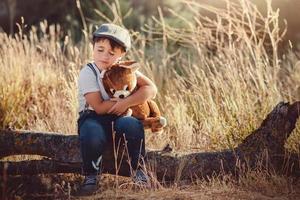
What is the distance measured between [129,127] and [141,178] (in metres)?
0.35

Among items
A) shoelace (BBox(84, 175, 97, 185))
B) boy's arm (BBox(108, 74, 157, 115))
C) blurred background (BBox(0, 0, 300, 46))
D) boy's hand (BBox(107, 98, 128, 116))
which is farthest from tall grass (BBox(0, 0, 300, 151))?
blurred background (BBox(0, 0, 300, 46))

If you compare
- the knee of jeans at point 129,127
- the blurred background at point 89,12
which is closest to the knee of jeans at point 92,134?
the knee of jeans at point 129,127

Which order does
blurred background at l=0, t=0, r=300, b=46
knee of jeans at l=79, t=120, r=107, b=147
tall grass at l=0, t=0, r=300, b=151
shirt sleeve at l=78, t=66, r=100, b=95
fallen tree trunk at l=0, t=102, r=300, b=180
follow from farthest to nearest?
1. blurred background at l=0, t=0, r=300, b=46
2. tall grass at l=0, t=0, r=300, b=151
3. fallen tree trunk at l=0, t=102, r=300, b=180
4. shirt sleeve at l=78, t=66, r=100, b=95
5. knee of jeans at l=79, t=120, r=107, b=147

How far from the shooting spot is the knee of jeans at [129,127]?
13.4 feet

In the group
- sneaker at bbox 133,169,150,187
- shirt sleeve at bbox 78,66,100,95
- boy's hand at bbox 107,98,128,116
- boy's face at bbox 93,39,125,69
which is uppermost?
boy's face at bbox 93,39,125,69

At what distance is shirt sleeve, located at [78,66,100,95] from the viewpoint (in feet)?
13.5

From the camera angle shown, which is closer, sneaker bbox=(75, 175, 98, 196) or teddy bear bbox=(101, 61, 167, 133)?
sneaker bbox=(75, 175, 98, 196)

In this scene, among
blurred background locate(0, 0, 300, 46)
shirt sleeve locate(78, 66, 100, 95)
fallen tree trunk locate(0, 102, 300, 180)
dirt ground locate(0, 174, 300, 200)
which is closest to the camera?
dirt ground locate(0, 174, 300, 200)

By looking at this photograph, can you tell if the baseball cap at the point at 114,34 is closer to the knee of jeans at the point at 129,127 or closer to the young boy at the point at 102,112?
the young boy at the point at 102,112

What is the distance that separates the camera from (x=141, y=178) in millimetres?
4055

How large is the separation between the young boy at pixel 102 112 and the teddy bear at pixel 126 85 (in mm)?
48

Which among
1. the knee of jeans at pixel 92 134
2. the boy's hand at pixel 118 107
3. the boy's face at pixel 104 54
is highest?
the boy's face at pixel 104 54

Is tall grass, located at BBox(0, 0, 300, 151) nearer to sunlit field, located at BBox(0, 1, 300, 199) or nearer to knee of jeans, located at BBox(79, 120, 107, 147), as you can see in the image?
Answer: sunlit field, located at BBox(0, 1, 300, 199)

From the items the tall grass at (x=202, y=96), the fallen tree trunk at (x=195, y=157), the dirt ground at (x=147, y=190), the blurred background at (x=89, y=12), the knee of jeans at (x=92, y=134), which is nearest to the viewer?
the dirt ground at (x=147, y=190)
